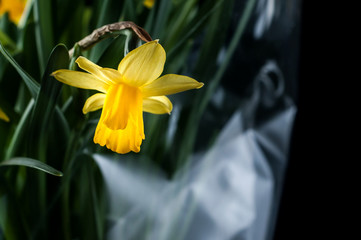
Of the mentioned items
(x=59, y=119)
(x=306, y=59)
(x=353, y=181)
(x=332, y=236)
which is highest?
(x=306, y=59)

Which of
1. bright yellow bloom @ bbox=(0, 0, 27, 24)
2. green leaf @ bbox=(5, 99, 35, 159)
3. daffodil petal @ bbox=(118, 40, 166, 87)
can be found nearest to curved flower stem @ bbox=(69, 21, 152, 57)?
daffodil petal @ bbox=(118, 40, 166, 87)

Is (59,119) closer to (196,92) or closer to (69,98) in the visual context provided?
(69,98)

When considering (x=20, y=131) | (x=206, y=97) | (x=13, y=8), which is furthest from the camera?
(x=13, y=8)

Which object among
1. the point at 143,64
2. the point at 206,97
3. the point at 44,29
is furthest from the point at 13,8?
the point at 143,64

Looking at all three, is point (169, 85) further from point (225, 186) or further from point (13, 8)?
point (13, 8)

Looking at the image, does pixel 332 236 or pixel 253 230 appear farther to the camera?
pixel 332 236

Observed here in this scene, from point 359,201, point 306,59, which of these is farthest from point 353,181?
point 306,59
